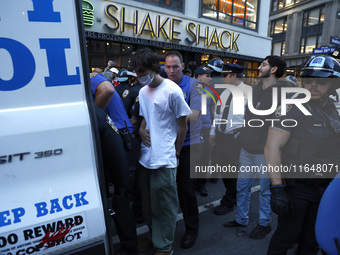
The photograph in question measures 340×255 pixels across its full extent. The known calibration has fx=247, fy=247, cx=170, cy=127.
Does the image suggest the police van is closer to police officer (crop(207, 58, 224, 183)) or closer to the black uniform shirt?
the black uniform shirt

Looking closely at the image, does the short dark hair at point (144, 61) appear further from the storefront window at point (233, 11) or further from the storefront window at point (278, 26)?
the storefront window at point (278, 26)

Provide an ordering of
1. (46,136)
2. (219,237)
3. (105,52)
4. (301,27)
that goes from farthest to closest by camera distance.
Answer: (301,27) < (105,52) < (219,237) < (46,136)

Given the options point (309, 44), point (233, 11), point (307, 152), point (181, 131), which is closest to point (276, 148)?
point (307, 152)

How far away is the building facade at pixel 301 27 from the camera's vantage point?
24.8 metres

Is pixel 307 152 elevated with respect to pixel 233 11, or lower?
lower

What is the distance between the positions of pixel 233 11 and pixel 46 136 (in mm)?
14757

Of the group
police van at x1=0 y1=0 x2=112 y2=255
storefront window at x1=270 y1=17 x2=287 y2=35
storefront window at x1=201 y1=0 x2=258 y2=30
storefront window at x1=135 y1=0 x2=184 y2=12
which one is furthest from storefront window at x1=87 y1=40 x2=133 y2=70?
storefront window at x1=270 y1=17 x2=287 y2=35

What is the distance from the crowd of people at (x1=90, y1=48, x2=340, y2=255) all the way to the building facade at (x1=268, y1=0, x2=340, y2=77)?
2420cm

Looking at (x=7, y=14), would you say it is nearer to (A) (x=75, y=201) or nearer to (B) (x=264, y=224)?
(A) (x=75, y=201)

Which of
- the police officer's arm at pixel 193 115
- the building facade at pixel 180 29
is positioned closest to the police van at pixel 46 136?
the police officer's arm at pixel 193 115

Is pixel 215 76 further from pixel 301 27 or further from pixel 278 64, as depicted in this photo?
pixel 301 27

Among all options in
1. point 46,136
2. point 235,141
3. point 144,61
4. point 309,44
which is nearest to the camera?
point 46,136

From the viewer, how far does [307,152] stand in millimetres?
1819

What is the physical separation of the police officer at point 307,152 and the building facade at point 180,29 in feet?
28.2
